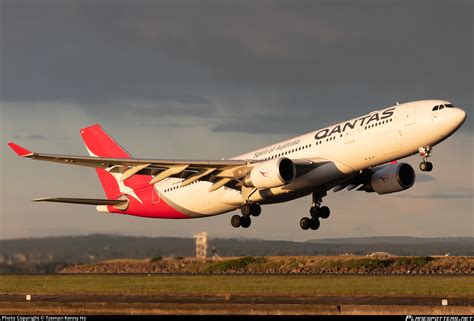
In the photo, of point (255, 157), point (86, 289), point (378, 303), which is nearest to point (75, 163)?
point (86, 289)

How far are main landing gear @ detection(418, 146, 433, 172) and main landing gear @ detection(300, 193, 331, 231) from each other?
8842 mm

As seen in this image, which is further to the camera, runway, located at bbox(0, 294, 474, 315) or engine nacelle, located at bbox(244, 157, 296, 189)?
engine nacelle, located at bbox(244, 157, 296, 189)

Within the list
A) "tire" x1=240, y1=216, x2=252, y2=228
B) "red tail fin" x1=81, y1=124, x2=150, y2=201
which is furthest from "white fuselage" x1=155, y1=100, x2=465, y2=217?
"red tail fin" x1=81, y1=124, x2=150, y2=201

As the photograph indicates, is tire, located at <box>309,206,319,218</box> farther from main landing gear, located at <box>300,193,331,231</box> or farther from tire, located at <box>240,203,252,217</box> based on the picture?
tire, located at <box>240,203,252,217</box>

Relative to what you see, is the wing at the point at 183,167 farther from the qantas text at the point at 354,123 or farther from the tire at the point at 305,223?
the tire at the point at 305,223

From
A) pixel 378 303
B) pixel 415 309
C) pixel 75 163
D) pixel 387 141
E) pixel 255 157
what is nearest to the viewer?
pixel 415 309

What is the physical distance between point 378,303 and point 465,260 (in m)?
26.8

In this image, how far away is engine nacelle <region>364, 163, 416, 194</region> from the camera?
48.5 metres

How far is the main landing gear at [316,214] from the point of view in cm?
5016

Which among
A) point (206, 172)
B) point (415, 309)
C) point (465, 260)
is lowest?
point (415, 309)

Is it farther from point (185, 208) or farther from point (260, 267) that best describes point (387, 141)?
point (260, 267)

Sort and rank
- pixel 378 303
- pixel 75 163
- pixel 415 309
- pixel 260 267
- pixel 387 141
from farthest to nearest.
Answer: pixel 260 267, pixel 75 163, pixel 387 141, pixel 378 303, pixel 415 309

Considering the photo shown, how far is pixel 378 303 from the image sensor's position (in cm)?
3409

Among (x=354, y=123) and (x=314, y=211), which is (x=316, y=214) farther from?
(x=354, y=123)
